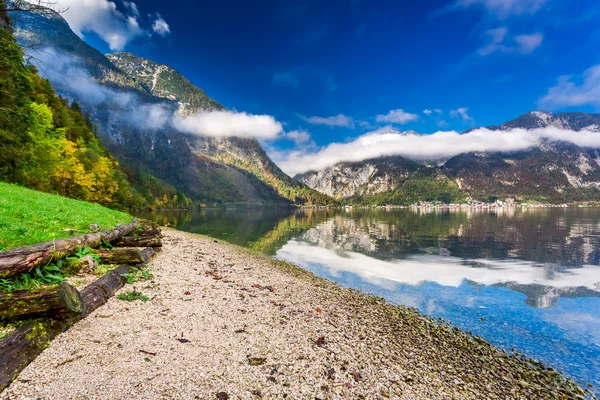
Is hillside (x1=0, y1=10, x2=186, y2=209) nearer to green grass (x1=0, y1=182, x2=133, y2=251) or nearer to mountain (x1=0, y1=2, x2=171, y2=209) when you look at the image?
mountain (x1=0, y1=2, x2=171, y2=209)

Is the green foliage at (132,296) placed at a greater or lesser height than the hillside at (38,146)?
lesser

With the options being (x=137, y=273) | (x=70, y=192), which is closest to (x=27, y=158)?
(x=70, y=192)

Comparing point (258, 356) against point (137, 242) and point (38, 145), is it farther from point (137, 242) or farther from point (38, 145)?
point (38, 145)

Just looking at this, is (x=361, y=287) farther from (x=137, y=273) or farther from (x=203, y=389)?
(x=203, y=389)

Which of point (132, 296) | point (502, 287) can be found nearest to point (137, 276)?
point (132, 296)

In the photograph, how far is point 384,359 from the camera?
359 inches

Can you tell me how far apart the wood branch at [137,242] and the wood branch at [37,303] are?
11891 mm

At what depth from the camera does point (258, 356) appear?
7996mm

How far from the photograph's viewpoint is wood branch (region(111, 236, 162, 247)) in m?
18.5

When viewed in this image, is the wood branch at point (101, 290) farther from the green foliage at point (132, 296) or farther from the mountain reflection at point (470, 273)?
the mountain reflection at point (470, 273)

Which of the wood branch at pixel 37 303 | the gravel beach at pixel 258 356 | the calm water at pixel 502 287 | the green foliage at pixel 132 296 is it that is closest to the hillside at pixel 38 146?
the wood branch at pixel 37 303

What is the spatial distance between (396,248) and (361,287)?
2272 centimetres

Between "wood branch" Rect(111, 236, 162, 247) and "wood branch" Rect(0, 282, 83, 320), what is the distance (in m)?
11.9

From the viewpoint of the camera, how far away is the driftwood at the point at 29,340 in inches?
217
